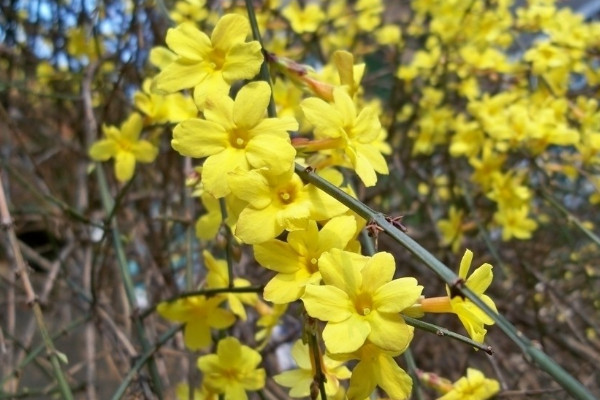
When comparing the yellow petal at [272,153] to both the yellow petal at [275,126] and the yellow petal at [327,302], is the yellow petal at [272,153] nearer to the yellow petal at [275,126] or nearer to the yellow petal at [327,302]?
the yellow petal at [275,126]

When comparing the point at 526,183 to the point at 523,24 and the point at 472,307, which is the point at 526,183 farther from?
the point at 472,307

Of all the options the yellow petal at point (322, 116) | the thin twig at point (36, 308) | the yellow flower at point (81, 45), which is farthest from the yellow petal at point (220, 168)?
the yellow flower at point (81, 45)

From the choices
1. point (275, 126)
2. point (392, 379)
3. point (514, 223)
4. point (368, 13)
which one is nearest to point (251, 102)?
point (275, 126)

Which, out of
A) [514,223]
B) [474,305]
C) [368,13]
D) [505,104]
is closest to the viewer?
[474,305]

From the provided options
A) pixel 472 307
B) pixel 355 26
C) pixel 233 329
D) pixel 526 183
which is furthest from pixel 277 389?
pixel 355 26

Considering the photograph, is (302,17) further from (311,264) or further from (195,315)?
(311,264)

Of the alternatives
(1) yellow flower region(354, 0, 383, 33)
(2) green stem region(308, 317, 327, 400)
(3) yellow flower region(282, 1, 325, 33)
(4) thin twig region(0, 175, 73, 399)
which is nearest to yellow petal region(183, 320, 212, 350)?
(4) thin twig region(0, 175, 73, 399)
